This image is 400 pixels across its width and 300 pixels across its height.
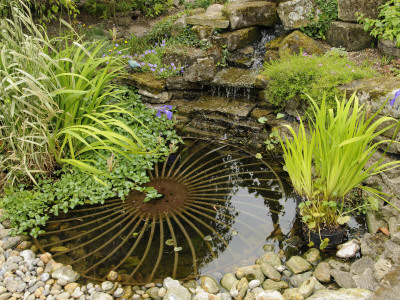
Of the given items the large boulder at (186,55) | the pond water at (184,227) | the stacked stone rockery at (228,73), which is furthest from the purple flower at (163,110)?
the pond water at (184,227)

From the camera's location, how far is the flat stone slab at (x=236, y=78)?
404 cm

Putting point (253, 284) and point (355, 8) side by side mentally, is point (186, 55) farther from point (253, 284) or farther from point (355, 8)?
point (253, 284)

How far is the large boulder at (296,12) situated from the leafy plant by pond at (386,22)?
1.97ft

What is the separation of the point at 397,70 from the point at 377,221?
173 centimetres

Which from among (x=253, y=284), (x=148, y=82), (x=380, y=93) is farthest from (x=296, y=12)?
(x=253, y=284)

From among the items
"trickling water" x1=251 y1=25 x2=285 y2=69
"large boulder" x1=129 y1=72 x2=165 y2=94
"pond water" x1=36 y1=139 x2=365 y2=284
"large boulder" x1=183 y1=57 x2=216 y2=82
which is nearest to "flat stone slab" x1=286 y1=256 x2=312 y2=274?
"pond water" x1=36 y1=139 x2=365 y2=284

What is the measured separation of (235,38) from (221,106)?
3.43ft

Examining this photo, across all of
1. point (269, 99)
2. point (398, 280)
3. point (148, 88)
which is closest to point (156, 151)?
point (148, 88)

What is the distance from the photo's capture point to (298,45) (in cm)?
414

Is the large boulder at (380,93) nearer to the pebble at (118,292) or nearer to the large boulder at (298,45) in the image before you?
the large boulder at (298,45)

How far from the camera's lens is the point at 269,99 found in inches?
149

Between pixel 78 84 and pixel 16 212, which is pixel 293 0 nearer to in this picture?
pixel 78 84

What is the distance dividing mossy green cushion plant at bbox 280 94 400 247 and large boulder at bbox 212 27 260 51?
7.44 ft

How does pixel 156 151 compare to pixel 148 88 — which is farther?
pixel 148 88
